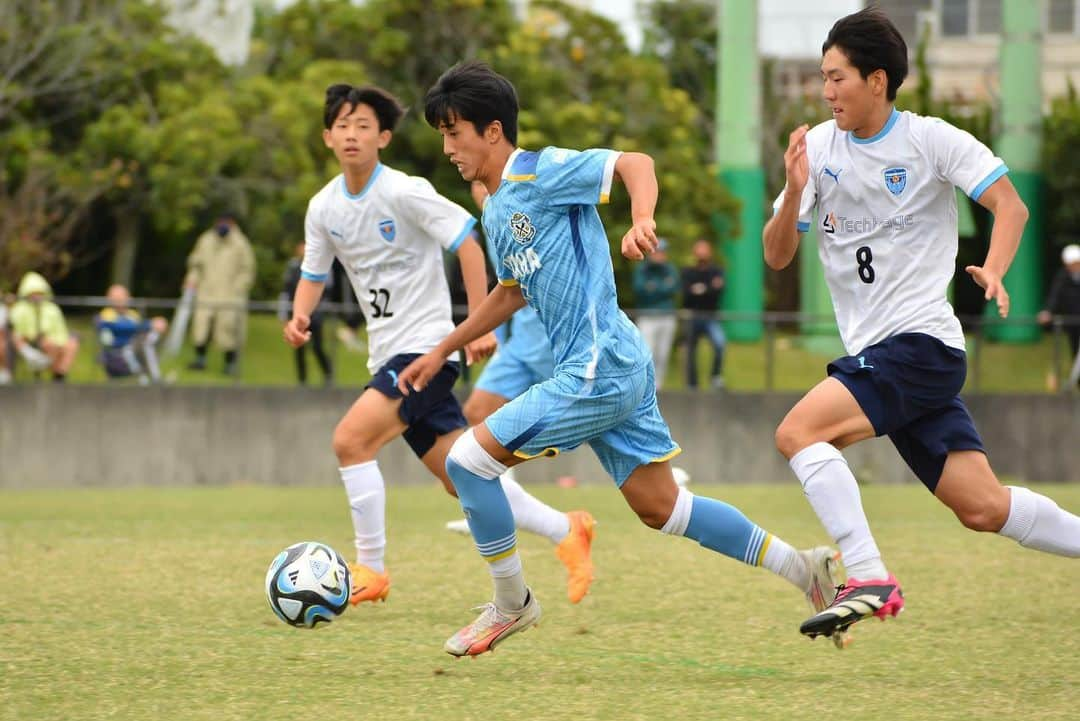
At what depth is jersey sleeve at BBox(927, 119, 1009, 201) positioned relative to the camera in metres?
5.63

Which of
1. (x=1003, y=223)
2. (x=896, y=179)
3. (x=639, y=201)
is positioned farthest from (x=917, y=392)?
(x=639, y=201)

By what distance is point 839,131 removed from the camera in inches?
237

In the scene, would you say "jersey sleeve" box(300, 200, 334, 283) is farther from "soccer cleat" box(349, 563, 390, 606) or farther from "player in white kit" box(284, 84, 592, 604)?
"soccer cleat" box(349, 563, 390, 606)

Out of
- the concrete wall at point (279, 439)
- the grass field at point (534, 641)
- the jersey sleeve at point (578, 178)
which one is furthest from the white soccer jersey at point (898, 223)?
the concrete wall at point (279, 439)

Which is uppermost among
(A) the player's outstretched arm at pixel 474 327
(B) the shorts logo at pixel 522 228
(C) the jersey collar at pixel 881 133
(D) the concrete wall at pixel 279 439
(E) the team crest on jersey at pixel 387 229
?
(C) the jersey collar at pixel 881 133

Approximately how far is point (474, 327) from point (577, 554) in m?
1.67

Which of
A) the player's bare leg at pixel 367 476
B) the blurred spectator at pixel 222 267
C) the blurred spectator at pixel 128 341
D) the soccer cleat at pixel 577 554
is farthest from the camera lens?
the blurred spectator at pixel 222 267

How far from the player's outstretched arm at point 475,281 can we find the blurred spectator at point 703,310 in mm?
9254

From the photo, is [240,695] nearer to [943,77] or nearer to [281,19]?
[281,19]

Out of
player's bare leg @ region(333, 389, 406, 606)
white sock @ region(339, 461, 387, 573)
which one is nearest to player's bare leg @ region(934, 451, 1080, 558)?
player's bare leg @ region(333, 389, 406, 606)

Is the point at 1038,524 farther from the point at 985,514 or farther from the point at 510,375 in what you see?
the point at 510,375

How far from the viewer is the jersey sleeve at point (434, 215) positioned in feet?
24.8

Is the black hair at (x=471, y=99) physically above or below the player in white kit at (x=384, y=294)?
above

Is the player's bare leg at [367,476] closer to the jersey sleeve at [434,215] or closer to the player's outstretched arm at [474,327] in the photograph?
the jersey sleeve at [434,215]
